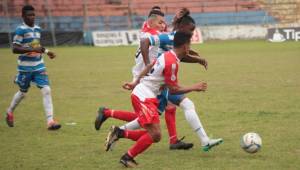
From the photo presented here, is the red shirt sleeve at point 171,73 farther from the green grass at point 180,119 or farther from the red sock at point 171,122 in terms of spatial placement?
the red sock at point 171,122

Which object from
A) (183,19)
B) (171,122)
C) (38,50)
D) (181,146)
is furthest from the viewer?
(38,50)

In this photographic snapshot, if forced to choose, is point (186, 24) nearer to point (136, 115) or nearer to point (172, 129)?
point (136, 115)

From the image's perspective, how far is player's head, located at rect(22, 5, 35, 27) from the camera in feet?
36.2

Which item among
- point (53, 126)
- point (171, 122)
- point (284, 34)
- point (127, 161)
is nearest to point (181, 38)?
Answer: point (127, 161)

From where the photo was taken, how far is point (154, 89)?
7926 mm

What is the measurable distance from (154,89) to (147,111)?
1.12 feet

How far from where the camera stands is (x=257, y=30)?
39969 mm

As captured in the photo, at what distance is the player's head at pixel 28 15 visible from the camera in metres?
11.0

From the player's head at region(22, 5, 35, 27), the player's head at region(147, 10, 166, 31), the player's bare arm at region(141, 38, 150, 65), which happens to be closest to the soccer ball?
the player's bare arm at region(141, 38, 150, 65)

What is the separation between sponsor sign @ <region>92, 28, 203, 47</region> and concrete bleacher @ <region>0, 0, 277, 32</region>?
3336 millimetres

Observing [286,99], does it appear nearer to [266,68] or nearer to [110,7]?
[266,68]

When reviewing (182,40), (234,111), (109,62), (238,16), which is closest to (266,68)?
(109,62)

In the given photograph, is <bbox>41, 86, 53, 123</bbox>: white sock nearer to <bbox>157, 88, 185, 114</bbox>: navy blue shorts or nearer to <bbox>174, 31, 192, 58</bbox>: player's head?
<bbox>157, 88, 185, 114</bbox>: navy blue shorts

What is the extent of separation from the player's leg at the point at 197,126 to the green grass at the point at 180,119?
17 centimetres
